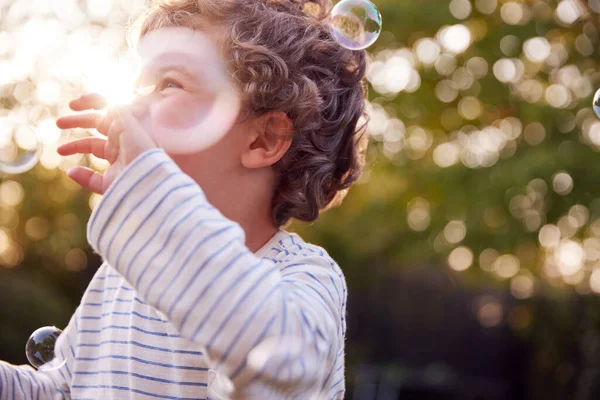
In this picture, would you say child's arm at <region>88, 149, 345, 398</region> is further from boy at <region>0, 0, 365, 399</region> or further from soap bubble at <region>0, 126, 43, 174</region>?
soap bubble at <region>0, 126, 43, 174</region>

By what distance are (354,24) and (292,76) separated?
37 cm

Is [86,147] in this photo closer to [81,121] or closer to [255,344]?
[81,121]

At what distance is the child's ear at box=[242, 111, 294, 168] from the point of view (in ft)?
5.96

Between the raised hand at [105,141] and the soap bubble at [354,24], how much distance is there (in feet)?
2.37

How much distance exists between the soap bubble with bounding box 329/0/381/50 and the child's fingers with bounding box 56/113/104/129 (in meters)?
0.81

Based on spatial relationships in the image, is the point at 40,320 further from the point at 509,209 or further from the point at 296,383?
the point at 296,383

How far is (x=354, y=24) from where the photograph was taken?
2.17 metres

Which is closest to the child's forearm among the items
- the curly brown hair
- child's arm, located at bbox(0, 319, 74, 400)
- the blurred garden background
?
child's arm, located at bbox(0, 319, 74, 400)

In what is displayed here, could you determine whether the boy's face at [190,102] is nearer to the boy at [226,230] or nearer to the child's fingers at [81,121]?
the boy at [226,230]

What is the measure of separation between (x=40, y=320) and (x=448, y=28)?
14.1 feet

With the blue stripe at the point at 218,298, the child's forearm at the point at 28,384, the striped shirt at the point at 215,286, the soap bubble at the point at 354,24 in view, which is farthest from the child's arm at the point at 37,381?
the soap bubble at the point at 354,24

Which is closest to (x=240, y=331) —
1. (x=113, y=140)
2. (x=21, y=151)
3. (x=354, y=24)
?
(x=113, y=140)

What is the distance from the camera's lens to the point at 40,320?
255 inches

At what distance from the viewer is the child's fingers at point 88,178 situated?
4.51ft
